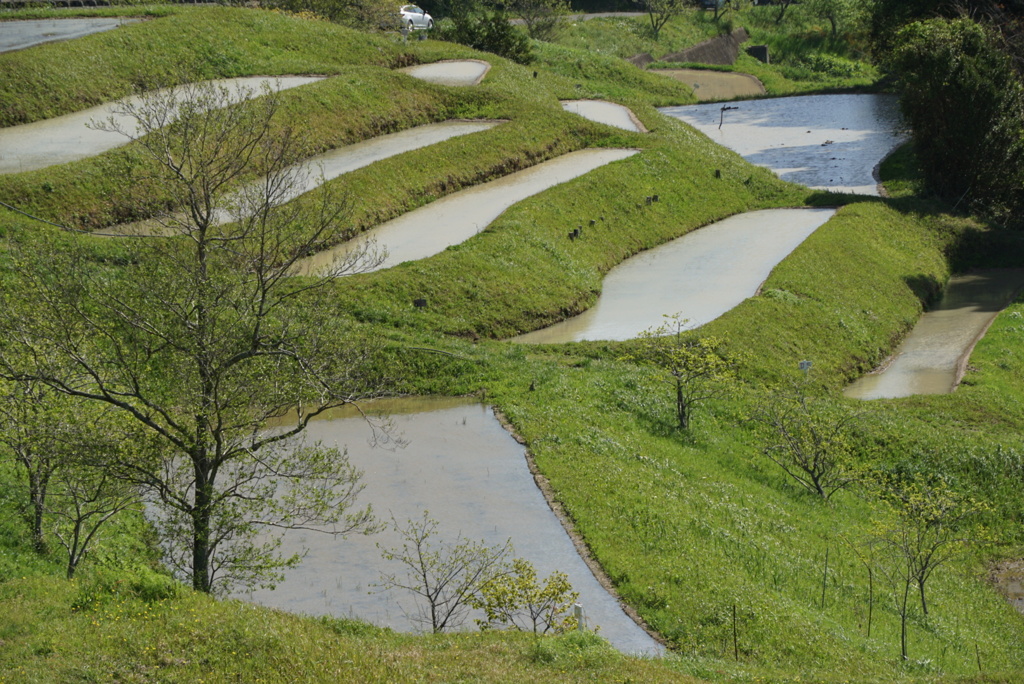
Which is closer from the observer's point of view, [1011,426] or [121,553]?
[121,553]

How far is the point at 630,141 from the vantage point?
51.0 meters

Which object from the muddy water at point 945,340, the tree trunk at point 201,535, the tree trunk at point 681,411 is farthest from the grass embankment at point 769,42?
the tree trunk at point 201,535

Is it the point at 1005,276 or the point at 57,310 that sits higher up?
the point at 1005,276

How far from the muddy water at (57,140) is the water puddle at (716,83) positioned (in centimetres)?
5019

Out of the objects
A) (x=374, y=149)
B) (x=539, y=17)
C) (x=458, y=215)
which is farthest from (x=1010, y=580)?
(x=539, y=17)

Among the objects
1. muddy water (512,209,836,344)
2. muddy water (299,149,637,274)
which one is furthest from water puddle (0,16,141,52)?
muddy water (512,209,836,344)

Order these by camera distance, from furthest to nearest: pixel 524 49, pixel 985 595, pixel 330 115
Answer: pixel 524 49 → pixel 330 115 → pixel 985 595

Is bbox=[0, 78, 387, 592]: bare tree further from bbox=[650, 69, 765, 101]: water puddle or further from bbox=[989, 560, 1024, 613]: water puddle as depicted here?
bbox=[650, 69, 765, 101]: water puddle

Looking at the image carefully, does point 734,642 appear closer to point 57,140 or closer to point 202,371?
point 202,371

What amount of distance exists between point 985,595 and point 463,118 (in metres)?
33.1

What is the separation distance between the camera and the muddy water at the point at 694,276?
3425 centimetres

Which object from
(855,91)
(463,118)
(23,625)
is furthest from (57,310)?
(855,91)

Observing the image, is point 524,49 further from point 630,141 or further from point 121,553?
point 121,553

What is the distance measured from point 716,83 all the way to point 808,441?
64.3 m
